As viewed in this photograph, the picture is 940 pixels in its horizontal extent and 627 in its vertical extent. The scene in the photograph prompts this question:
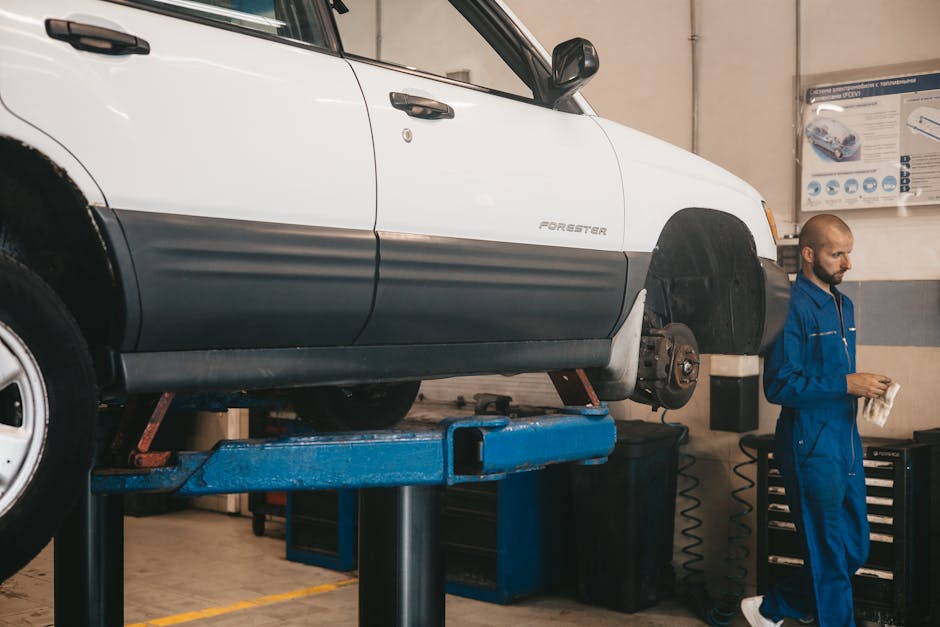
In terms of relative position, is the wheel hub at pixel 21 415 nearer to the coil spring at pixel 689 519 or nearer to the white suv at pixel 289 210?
the white suv at pixel 289 210

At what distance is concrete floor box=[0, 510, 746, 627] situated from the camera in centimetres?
498

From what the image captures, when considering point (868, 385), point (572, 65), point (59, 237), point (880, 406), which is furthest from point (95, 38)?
point (880, 406)

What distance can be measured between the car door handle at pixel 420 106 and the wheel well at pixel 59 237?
Answer: 2.55 ft

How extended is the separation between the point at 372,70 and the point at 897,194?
349 centimetres

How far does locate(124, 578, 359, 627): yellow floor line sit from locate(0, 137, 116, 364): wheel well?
11.0 ft

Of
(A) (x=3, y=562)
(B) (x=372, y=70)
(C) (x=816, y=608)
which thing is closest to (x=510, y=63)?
(B) (x=372, y=70)

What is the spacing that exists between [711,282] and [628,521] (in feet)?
6.03

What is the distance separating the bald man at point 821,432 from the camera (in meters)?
3.92

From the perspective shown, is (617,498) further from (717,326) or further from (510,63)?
(510,63)

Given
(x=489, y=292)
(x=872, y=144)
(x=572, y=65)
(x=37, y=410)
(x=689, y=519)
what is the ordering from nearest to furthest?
(x=37, y=410), (x=489, y=292), (x=572, y=65), (x=872, y=144), (x=689, y=519)

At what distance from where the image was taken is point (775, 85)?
17.3 ft

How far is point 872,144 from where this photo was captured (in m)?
4.92

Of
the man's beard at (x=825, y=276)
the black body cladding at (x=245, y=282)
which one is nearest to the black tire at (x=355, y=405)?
the black body cladding at (x=245, y=282)

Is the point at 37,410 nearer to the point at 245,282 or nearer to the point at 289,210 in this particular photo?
the point at 245,282
